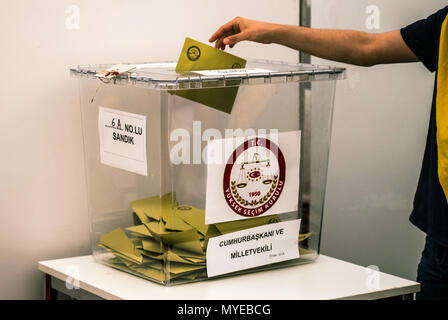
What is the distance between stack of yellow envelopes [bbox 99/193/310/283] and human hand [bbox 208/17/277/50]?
0.36m

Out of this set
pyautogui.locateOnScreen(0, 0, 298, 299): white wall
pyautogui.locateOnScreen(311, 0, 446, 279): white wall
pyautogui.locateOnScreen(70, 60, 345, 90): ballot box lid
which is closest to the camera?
pyautogui.locateOnScreen(70, 60, 345, 90): ballot box lid

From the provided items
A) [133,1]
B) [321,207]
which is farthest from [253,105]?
[133,1]

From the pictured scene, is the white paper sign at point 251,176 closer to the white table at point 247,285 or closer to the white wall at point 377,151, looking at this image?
the white table at point 247,285

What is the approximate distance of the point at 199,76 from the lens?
1144 millimetres

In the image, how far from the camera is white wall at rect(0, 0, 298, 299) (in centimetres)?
130

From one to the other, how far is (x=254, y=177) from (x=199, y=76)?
0.21m

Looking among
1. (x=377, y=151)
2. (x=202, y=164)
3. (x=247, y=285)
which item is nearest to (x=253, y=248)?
(x=247, y=285)

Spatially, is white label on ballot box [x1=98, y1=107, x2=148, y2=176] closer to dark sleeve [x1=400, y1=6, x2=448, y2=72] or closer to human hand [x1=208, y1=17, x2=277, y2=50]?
human hand [x1=208, y1=17, x2=277, y2=50]

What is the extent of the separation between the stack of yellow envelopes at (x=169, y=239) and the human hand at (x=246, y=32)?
14.3 inches

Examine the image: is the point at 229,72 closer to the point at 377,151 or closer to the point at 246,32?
the point at 246,32

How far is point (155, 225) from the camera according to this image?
120cm

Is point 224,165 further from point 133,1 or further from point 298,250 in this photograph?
point 133,1

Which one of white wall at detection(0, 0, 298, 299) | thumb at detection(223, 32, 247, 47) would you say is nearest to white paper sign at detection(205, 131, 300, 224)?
thumb at detection(223, 32, 247, 47)

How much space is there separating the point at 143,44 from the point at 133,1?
0.09m
